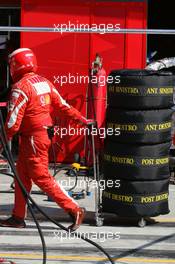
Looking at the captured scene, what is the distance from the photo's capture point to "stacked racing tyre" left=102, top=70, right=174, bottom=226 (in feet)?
23.5

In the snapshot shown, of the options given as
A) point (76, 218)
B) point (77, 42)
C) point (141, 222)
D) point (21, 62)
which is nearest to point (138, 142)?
point (141, 222)

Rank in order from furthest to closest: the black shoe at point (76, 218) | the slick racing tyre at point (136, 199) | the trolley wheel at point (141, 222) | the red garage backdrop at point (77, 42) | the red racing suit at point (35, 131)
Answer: the red garage backdrop at point (77, 42) → the trolley wheel at point (141, 222) → the slick racing tyre at point (136, 199) → the black shoe at point (76, 218) → the red racing suit at point (35, 131)

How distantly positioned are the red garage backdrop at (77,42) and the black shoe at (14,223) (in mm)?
4537

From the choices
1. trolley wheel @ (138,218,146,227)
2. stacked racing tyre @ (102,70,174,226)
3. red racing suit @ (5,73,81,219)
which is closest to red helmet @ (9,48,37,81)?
red racing suit @ (5,73,81,219)

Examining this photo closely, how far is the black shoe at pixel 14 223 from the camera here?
24.1ft

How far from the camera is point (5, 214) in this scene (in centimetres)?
798

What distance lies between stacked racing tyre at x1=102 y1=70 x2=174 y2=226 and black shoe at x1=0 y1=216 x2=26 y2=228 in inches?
38.3

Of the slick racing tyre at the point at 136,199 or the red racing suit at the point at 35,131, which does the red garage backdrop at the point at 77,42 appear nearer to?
the slick racing tyre at the point at 136,199

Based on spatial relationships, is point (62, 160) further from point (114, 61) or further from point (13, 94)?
point (13, 94)

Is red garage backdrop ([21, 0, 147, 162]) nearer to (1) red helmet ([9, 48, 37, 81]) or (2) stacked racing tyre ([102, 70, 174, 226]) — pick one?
(2) stacked racing tyre ([102, 70, 174, 226])

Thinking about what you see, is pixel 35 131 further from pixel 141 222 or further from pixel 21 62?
pixel 141 222

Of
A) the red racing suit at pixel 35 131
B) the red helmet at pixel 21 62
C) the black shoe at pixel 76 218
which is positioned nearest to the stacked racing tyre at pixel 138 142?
the black shoe at pixel 76 218

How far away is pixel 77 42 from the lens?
1182cm

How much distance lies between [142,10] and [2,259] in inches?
→ 277
